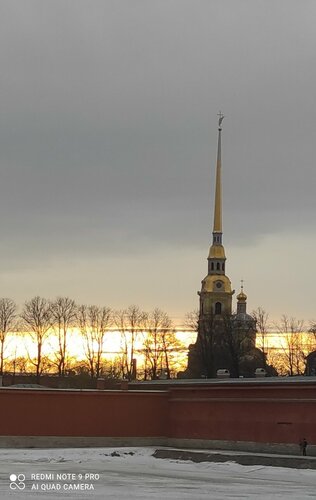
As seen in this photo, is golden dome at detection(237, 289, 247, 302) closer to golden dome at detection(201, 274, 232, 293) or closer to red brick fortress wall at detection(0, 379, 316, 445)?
golden dome at detection(201, 274, 232, 293)

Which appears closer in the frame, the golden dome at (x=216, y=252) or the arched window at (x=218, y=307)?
the arched window at (x=218, y=307)

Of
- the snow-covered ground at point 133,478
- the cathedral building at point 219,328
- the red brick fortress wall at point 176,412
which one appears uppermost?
the cathedral building at point 219,328

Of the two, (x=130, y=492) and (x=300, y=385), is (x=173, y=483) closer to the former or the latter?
(x=130, y=492)

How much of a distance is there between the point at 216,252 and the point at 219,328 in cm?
2709

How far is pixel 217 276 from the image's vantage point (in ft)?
427

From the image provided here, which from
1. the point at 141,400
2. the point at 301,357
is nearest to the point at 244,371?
the point at 301,357

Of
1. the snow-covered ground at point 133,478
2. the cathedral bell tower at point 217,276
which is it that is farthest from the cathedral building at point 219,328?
the snow-covered ground at point 133,478

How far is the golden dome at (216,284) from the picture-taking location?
422 feet

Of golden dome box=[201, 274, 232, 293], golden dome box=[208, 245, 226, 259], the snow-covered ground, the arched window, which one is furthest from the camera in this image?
golden dome box=[208, 245, 226, 259]

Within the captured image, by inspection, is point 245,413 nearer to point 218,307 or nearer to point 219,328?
point 219,328

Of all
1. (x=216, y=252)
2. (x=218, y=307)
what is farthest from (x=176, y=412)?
(x=216, y=252)

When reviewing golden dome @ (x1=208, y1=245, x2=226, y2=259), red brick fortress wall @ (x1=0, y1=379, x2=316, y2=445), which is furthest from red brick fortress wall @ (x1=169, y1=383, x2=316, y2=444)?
golden dome @ (x1=208, y1=245, x2=226, y2=259)

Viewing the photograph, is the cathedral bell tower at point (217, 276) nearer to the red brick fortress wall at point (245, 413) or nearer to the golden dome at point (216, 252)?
the golden dome at point (216, 252)

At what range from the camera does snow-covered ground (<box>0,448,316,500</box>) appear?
31453mm
